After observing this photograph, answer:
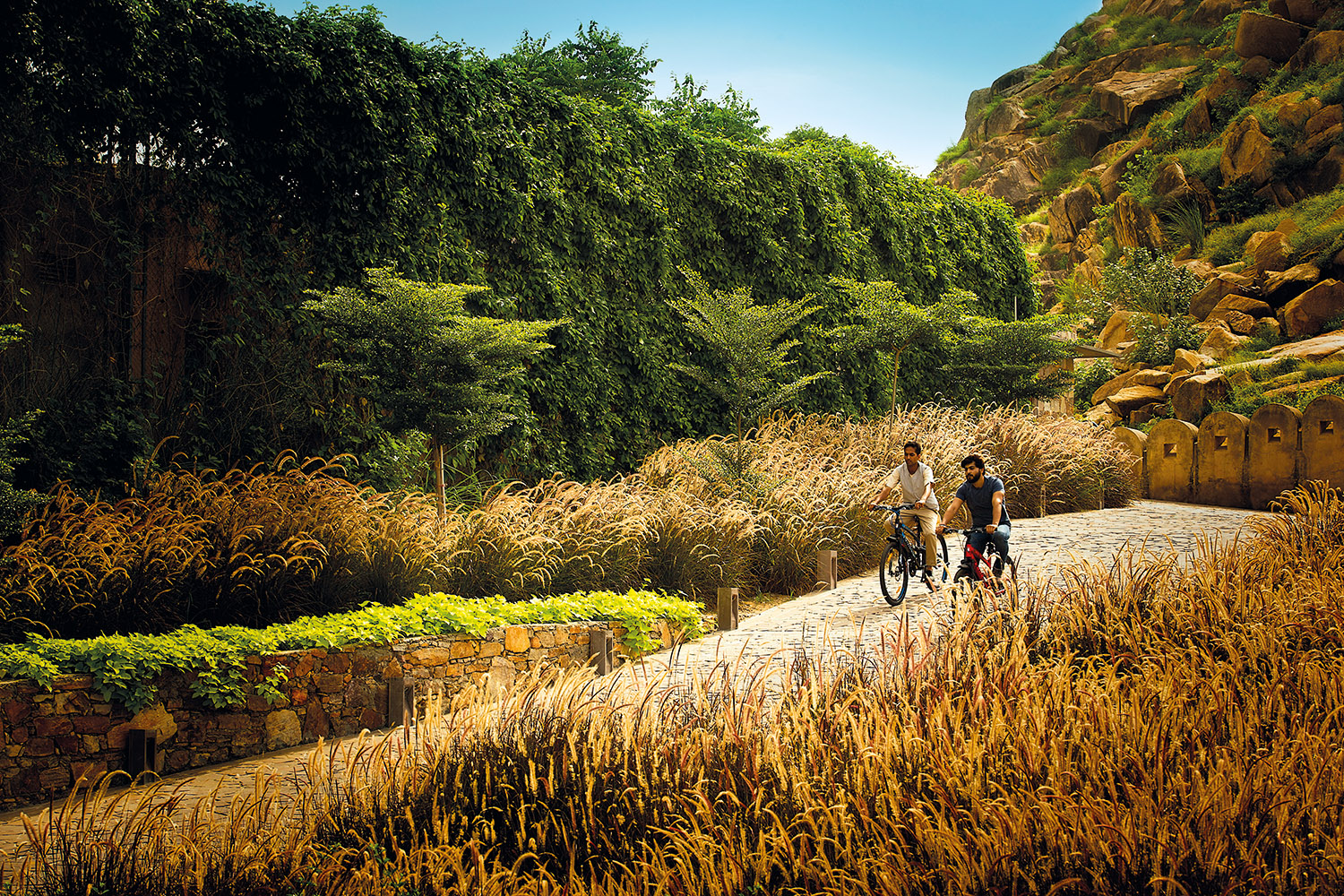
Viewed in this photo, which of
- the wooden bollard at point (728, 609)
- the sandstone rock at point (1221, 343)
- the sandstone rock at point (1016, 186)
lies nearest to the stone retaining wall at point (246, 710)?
the wooden bollard at point (728, 609)

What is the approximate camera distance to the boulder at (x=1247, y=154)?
22.3m

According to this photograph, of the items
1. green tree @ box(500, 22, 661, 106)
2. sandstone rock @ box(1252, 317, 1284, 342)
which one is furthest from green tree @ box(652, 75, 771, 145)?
sandstone rock @ box(1252, 317, 1284, 342)

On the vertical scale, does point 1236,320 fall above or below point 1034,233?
below

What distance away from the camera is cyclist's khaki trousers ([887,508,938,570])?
705cm

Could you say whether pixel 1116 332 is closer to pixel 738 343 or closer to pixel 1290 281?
pixel 1290 281

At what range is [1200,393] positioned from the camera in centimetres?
1365

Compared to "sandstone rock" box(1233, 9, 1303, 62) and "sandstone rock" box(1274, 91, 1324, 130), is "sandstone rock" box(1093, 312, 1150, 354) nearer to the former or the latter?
"sandstone rock" box(1274, 91, 1324, 130)

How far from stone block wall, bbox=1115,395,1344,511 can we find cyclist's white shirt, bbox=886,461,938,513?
16.9 feet

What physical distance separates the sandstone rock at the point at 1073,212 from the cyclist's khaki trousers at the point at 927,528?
27.1 meters

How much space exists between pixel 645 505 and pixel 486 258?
3.38 m

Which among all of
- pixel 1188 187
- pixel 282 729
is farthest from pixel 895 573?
pixel 1188 187

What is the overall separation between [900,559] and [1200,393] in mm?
9523

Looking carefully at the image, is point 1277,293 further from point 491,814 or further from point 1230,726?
point 491,814

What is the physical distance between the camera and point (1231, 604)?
4.68 metres
